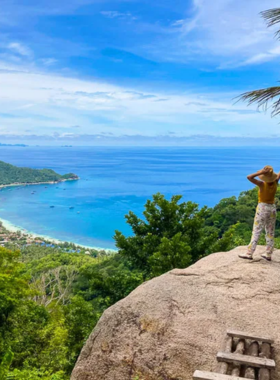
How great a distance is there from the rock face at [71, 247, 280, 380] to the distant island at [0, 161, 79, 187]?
509 feet

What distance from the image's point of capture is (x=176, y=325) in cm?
548

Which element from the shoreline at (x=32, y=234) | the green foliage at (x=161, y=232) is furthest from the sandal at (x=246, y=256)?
the shoreline at (x=32, y=234)

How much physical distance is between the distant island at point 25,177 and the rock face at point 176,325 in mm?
155106

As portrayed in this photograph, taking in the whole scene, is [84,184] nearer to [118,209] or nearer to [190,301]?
[118,209]

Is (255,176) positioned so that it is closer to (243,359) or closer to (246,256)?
(246,256)

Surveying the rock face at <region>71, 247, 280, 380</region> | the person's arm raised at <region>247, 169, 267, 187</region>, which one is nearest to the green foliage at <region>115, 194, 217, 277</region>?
the person's arm raised at <region>247, 169, 267, 187</region>

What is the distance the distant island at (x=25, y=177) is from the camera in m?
154

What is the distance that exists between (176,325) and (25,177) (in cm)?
15998

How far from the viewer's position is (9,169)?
531ft

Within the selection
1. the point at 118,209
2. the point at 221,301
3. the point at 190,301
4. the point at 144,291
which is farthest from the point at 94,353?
the point at 118,209

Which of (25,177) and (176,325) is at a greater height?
(176,325)

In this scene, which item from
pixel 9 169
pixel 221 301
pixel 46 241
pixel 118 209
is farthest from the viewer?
pixel 9 169

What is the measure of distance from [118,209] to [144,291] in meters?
94.0

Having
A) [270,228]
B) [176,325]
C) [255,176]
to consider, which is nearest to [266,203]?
[270,228]
